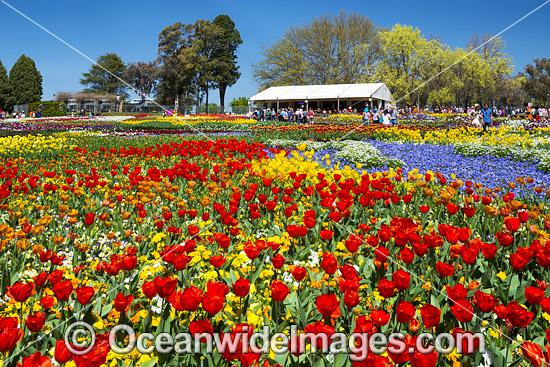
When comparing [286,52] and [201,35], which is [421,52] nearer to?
[286,52]

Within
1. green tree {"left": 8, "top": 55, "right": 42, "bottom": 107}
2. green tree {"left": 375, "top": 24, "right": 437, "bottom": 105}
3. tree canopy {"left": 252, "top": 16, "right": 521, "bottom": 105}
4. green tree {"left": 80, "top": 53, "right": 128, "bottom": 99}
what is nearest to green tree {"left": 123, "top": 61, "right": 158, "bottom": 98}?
green tree {"left": 80, "top": 53, "right": 128, "bottom": 99}

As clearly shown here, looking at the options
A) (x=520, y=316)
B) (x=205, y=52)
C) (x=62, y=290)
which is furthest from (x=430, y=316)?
(x=205, y=52)

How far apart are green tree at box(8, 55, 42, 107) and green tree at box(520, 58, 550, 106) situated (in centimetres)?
7535

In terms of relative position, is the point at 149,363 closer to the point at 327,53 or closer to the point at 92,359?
the point at 92,359

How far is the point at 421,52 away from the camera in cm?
4338

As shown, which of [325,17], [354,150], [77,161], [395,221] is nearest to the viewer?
[395,221]

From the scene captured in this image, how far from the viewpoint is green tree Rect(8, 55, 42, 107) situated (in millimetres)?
58281

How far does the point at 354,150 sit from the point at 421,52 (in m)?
40.0

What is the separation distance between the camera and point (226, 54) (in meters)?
56.0

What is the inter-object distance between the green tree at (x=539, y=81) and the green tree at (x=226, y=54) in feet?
149

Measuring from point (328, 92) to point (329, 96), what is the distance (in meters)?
1.50

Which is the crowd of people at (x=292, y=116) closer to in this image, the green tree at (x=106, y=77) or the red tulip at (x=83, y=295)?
the red tulip at (x=83, y=295)

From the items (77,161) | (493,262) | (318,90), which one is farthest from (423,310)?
(318,90)

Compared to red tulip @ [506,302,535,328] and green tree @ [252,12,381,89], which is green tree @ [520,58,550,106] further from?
red tulip @ [506,302,535,328]
